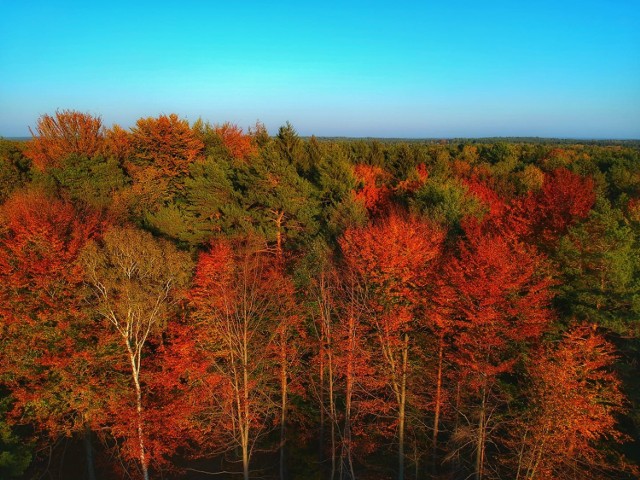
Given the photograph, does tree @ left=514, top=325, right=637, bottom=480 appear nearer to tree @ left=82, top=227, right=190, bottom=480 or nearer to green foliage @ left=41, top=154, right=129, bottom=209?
tree @ left=82, top=227, right=190, bottom=480

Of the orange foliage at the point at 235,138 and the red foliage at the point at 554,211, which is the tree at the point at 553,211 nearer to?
the red foliage at the point at 554,211

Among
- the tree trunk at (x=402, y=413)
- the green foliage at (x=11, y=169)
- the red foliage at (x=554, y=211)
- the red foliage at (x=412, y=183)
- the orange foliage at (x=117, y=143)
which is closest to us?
the tree trunk at (x=402, y=413)

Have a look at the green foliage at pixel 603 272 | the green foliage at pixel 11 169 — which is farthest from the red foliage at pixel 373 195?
the green foliage at pixel 11 169

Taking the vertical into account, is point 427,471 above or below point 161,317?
below

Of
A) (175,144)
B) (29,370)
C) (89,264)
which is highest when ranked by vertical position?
(175,144)

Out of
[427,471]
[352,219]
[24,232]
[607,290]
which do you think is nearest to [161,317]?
[24,232]

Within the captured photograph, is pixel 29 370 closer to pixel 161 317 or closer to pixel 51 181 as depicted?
pixel 161 317

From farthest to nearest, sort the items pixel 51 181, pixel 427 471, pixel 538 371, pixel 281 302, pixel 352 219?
pixel 51 181 → pixel 352 219 → pixel 427 471 → pixel 281 302 → pixel 538 371
